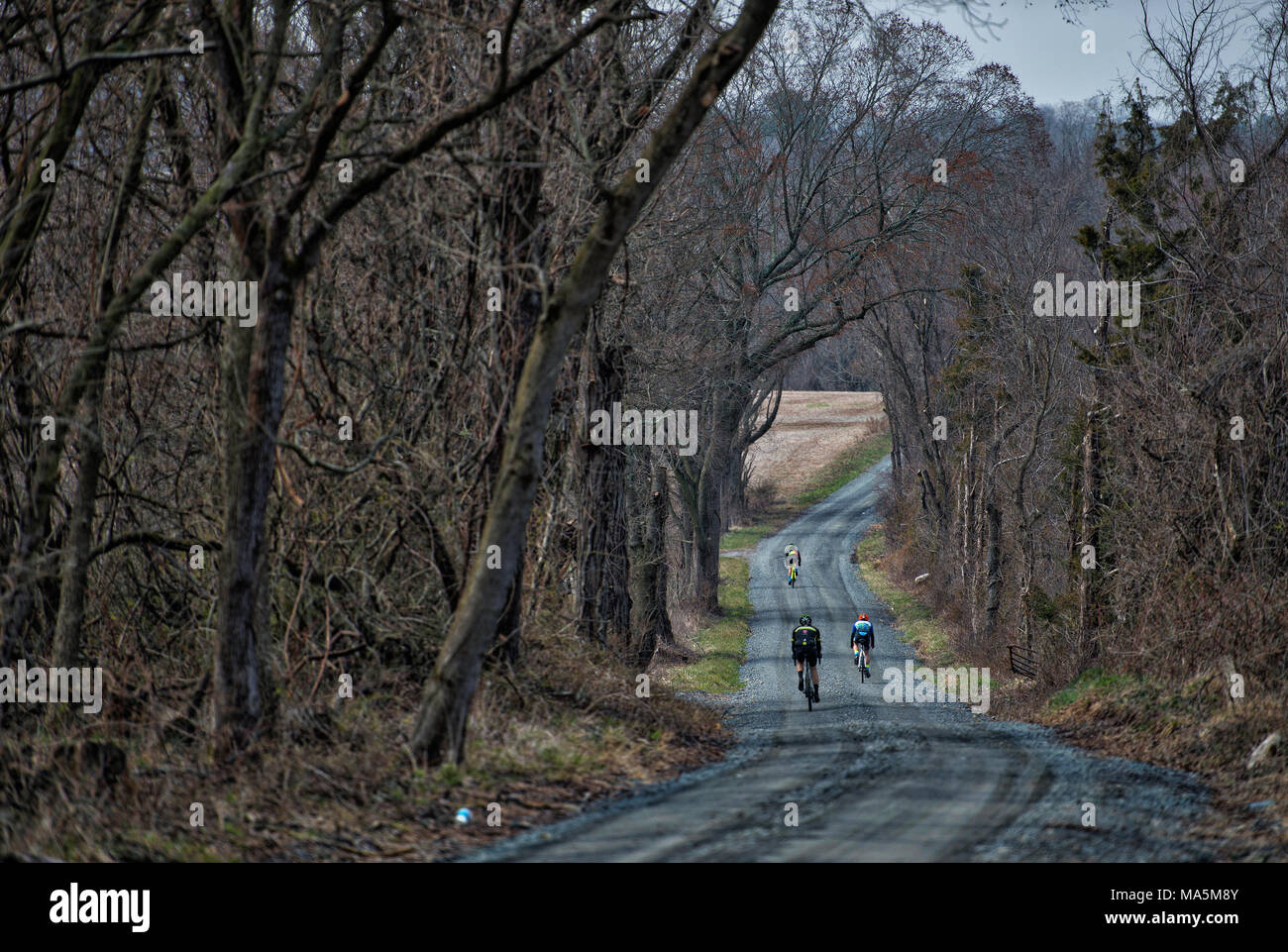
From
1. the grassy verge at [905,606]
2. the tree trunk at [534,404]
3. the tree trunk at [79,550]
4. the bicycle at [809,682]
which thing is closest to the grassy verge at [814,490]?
the grassy verge at [905,606]

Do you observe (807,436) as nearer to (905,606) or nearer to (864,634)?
(905,606)

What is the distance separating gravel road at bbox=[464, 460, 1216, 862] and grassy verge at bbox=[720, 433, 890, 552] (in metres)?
44.1

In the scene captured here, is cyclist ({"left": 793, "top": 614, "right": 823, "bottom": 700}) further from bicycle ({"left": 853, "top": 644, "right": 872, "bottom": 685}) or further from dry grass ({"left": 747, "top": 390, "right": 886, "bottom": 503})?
dry grass ({"left": 747, "top": 390, "right": 886, "bottom": 503})

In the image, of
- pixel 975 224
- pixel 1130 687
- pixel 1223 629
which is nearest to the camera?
pixel 1223 629

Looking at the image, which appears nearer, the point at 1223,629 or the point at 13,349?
the point at 13,349

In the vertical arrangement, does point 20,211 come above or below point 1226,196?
below

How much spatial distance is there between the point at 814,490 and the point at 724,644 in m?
43.1

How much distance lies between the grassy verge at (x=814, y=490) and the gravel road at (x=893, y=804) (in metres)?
44.1

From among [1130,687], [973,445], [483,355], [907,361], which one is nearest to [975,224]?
[973,445]

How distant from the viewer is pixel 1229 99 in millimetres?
18953

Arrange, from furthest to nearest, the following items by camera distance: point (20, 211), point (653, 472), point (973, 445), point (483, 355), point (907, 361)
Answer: point (907, 361) → point (973, 445) → point (653, 472) → point (483, 355) → point (20, 211)

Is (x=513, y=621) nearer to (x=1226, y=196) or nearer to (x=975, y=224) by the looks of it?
(x=1226, y=196)

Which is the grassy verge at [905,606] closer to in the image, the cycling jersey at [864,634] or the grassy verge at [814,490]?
the cycling jersey at [864,634]

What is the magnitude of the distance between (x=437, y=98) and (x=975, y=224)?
2725 cm
